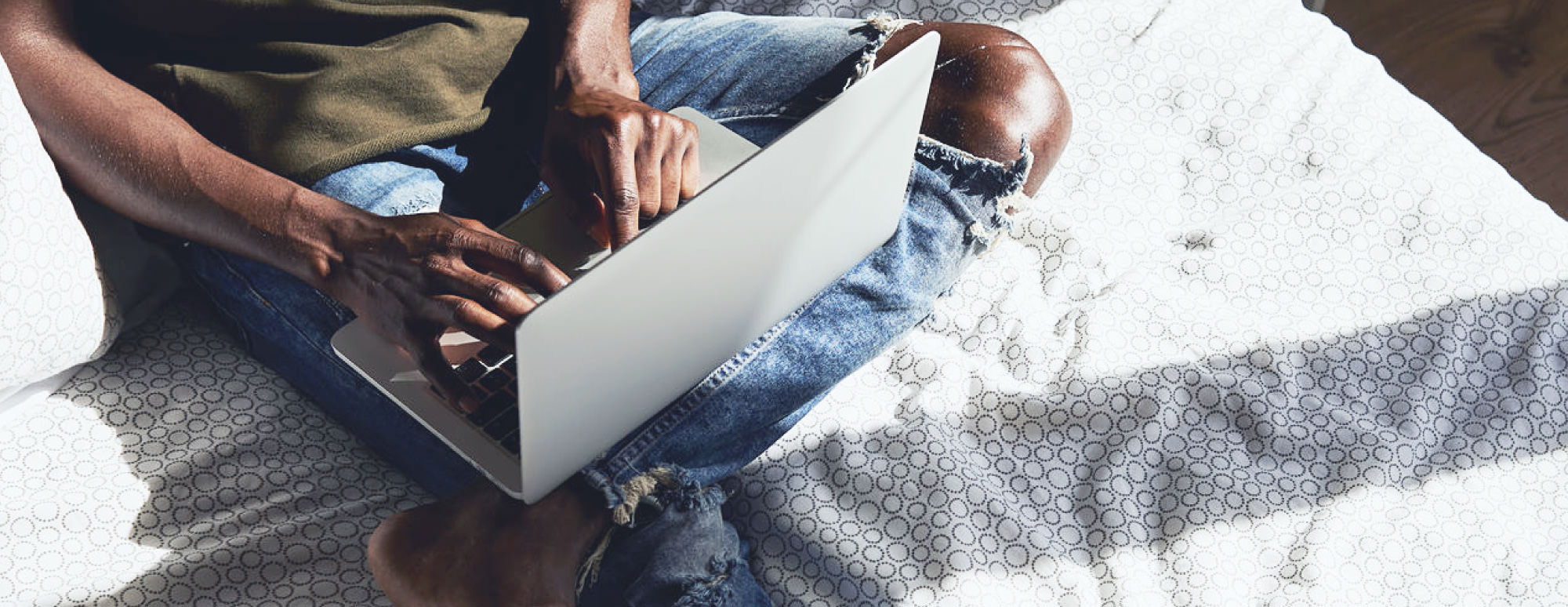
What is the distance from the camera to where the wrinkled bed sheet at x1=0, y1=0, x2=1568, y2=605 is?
108 cm

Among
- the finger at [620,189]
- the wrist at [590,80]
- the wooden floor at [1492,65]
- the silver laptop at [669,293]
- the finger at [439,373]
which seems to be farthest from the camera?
the wooden floor at [1492,65]

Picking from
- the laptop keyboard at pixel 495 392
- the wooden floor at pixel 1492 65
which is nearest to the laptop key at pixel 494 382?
the laptop keyboard at pixel 495 392

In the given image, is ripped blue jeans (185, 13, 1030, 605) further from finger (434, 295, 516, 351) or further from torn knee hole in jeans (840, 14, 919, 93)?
finger (434, 295, 516, 351)

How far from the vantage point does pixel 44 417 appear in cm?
112

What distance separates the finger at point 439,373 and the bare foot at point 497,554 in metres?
0.15

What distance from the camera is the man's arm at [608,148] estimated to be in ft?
3.37

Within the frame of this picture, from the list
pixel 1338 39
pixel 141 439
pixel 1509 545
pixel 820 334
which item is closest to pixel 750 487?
pixel 820 334

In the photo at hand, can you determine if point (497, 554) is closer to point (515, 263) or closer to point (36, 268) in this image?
point (515, 263)

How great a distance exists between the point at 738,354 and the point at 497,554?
0.26 metres

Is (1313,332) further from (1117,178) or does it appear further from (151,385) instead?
(151,385)

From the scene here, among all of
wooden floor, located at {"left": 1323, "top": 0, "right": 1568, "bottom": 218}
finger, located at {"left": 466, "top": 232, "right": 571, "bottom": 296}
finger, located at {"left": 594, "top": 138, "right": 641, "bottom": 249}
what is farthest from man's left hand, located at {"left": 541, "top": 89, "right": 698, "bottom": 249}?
wooden floor, located at {"left": 1323, "top": 0, "right": 1568, "bottom": 218}

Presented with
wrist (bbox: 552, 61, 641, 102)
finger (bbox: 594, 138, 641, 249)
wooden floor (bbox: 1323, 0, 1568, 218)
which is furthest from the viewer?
wooden floor (bbox: 1323, 0, 1568, 218)

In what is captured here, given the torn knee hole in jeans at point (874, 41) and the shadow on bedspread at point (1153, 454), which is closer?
the shadow on bedspread at point (1153, 454)

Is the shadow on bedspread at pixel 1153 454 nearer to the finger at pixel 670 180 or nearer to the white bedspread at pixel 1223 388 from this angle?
the white bedspread at pixel 1223 388
